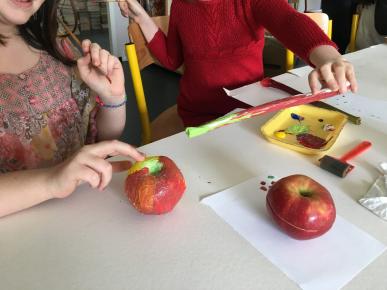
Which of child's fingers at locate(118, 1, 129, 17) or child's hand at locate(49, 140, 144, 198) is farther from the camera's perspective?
child's fingers at locate(118, 1, 129, 17)

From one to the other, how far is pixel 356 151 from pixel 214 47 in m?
0.60

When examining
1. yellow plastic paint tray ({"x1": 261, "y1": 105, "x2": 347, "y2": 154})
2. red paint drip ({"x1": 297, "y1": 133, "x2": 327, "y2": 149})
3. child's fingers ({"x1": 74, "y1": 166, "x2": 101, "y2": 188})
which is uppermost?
child's fingers ({"x1": 74, "y1": 166, "x2": 101, "y2": 188})

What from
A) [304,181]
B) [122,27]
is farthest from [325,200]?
[122,27]

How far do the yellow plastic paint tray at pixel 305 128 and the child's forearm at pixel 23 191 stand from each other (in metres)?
0.42

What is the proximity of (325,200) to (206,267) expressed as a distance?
0.60 feet

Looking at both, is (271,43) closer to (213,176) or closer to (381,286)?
(213,176)

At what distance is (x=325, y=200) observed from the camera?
46 cm

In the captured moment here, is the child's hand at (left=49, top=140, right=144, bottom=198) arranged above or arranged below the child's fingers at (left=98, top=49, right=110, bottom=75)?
below

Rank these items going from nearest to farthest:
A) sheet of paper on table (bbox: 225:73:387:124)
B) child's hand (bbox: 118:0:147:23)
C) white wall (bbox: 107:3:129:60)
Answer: sheet of paper on table (bbox: 225:73:387:124) < child's hand (bbox: 118:0:147:23) < white wall (bbox: 107:3:129:60)

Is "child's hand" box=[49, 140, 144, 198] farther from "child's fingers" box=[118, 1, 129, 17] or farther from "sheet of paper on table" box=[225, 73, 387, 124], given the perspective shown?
"child's fingers" box=[118, 1, 129, 17]

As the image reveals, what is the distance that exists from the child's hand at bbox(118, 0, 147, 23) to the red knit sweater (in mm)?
117

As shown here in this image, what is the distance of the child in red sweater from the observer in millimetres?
1043

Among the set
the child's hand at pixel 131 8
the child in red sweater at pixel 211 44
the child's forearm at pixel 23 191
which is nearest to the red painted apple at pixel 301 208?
the child's forearm at pixel 23 191

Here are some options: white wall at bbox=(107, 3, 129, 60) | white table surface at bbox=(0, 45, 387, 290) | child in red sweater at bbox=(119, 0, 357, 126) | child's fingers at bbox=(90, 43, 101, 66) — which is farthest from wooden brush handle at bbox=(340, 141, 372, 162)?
white wall at bbox=(107, 3, 129, 60)
